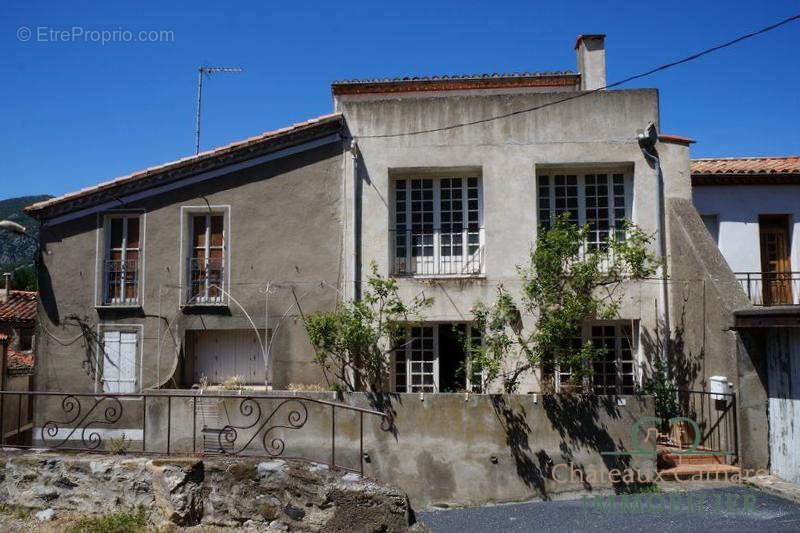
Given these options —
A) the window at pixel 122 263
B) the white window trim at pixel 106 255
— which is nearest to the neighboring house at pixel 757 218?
the white window trim at pixel 106 255

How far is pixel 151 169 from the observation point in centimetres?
1334

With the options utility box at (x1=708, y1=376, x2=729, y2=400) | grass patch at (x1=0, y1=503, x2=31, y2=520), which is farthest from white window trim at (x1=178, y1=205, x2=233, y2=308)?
utility box at (x1=708, y1=376, x2=729, y2=400)

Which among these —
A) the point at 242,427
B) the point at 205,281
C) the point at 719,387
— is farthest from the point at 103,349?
the point at 719,387

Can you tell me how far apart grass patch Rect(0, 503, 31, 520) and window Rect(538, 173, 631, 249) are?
10302mm

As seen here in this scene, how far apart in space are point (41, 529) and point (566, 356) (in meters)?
8.30

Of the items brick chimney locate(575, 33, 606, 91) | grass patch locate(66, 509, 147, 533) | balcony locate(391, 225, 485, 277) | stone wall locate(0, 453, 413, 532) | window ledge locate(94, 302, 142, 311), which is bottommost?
grass patch locate(66, 509, 147, 533)

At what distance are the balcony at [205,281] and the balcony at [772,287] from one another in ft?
38.4

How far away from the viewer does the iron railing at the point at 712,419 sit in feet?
35.7

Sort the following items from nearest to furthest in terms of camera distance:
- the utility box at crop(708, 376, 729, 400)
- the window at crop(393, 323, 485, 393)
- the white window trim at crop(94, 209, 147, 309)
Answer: the utility box at crop(708, 376, 729, 400) < the window at crop(393, 323, 485, 393) < the white window trim at crop(94, 209, 147, 309)

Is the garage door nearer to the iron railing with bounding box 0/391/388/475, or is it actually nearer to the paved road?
the iron railing with bounding box 0/391/388/475

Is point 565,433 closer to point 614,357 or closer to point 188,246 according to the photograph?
point 614,357

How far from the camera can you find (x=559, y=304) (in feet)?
37.7

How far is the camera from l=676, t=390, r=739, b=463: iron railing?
10891 mm

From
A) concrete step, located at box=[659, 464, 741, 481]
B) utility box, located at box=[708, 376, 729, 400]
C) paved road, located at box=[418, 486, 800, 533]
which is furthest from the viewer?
utility box, located at box=[708, 376, 729, 400]
